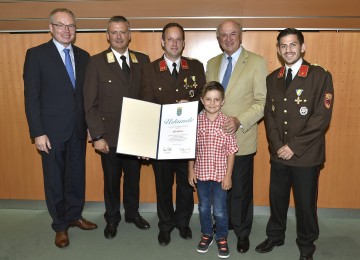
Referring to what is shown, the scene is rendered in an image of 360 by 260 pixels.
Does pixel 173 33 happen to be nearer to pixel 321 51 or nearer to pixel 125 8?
pixel 125 8

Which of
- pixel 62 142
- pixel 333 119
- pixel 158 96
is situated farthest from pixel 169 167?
pixel 333 119

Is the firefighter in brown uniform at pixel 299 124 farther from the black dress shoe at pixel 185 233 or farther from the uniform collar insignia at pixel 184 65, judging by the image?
the black dress shoe at pixel 185 233

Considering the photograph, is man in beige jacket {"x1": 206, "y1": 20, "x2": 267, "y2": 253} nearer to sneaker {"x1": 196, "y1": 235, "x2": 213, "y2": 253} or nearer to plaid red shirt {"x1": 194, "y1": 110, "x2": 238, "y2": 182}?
plaid red shirt {"x1": 194, "y1": 110, "x2": 238, "y2": 182}

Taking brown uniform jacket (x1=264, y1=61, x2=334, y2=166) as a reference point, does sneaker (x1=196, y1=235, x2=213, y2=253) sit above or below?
below

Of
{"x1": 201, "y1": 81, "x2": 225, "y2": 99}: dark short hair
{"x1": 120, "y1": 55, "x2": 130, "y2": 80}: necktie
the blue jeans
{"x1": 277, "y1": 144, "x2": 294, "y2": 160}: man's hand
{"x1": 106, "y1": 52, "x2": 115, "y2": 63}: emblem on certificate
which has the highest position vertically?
{"x1": 106, "y1": 52, "x2": 115, "y2": 63}: emblem on certificate

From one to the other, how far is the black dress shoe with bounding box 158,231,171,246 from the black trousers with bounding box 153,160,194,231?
35 mm

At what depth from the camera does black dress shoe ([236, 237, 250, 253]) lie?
9.20ft

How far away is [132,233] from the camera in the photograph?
315 cm

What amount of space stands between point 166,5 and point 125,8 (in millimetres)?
468

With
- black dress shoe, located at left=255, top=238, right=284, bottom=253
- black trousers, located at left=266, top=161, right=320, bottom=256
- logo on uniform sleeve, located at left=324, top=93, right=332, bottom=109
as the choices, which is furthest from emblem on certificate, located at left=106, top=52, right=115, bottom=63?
black dress shoe, located at left=255, top=238, right=284, bottom=253

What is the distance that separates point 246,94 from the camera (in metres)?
2.73

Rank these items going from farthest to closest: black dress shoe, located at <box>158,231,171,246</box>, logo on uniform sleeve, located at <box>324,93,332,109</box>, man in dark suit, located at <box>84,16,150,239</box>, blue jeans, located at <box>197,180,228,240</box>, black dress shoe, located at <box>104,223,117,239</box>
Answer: black dress shoe, located at <box>104,223,117,239</box> → black dress shoe, located at <box>158,231,171,246</box> → man in dark suit, located at <box>84,16,150,239</box> → blue jeans, located at <box>197,180,228,240</box> → logo on uniform sleeve, located at <box>324,93,332,109</box>

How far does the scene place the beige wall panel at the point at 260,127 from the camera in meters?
3.27

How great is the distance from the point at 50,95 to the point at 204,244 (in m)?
1.85
